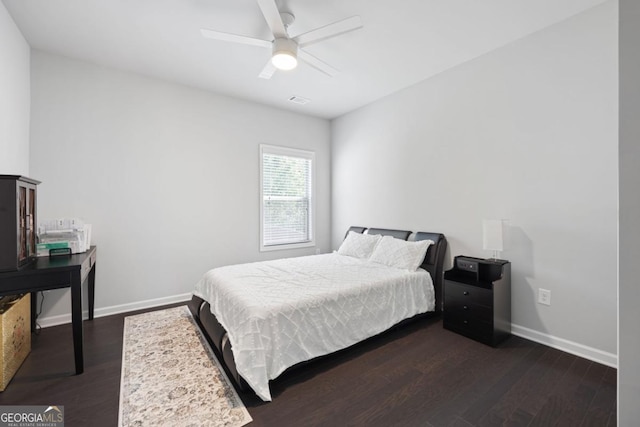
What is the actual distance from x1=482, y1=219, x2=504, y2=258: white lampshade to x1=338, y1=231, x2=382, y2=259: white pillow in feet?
4.31

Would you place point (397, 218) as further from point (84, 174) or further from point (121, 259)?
point (84, 174)

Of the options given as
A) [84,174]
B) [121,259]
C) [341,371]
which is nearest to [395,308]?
[341,371]

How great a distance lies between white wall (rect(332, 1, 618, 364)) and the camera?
6.89 feet

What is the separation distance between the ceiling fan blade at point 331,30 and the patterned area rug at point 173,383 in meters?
2.63

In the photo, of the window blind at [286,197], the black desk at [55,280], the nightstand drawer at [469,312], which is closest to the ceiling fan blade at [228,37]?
the black desk at [55,280]

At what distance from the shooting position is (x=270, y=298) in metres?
2.00

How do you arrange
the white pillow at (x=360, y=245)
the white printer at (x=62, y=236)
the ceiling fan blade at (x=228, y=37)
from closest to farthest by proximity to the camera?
the ceiling fan blade at (x=228, y=37) → the white printer at (x=62, y=236) → the white pillow at (x=360, y=245)

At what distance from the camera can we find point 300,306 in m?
1.96

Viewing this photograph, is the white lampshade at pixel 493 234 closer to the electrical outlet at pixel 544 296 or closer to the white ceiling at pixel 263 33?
the electrical outlet at pixel 544 296

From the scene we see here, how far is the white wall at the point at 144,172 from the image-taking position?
2.81 meters

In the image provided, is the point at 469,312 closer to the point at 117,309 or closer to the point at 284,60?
the point at 284,60

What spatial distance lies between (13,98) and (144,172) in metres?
1.18

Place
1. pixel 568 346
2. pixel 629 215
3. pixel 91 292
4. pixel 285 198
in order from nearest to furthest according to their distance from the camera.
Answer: pixel 629 215 → pixel 568 346 → pixel 91 292 → pixel 285 198

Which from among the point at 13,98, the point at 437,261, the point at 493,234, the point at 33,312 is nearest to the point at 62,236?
the point at 33,312
